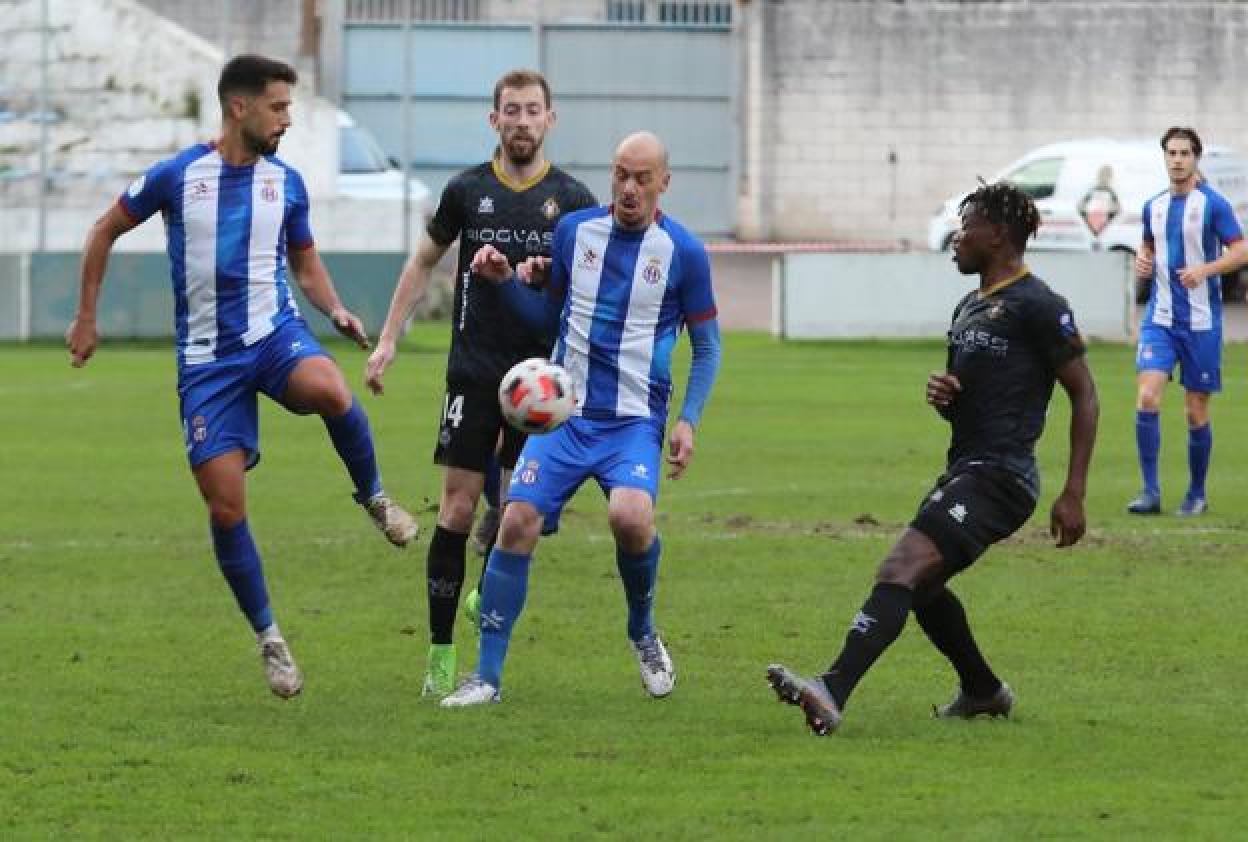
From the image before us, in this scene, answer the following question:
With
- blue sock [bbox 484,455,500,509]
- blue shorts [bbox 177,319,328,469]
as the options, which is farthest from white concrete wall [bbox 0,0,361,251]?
blue shorts [bbox 177,319,328,469]

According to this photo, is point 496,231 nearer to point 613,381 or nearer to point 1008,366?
point 613,381

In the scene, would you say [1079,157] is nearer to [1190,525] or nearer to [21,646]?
[1190,525]

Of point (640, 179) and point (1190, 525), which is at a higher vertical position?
point (640, 179)

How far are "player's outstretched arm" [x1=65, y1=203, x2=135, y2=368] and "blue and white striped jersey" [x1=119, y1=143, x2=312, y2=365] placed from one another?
5 centimetres

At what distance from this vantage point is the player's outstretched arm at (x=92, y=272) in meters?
9.49

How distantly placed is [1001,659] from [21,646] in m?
3.77

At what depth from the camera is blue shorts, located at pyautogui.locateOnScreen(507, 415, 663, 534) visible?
9297 mm

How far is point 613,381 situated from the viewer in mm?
9406

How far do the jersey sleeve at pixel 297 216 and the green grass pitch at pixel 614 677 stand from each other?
158cm

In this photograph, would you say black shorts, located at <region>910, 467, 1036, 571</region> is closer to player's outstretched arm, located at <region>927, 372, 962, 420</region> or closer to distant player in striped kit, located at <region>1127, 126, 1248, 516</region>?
player's outstretched arm, located at <region>927, 372, 962, 420</region>

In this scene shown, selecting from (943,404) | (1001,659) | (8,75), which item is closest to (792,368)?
(8,75)

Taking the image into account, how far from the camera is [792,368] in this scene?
89.9 ft

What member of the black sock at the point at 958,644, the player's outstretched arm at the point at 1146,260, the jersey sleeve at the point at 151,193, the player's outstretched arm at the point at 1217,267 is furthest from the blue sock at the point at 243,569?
the player's outstretched arm at the point at 1146,260

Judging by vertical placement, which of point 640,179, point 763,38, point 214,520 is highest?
point 763,38
